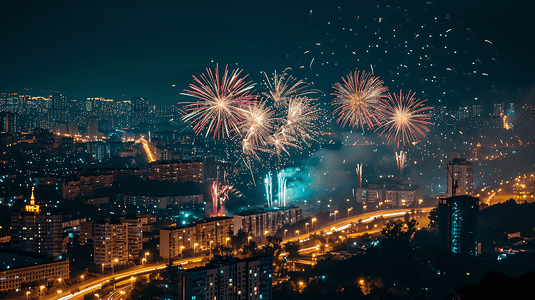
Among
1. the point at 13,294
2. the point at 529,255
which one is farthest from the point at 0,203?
the point at 529,255

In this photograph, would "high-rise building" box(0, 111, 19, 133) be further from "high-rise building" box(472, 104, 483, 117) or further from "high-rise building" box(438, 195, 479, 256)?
"high-rise building" box(472, 104, 483, 117)

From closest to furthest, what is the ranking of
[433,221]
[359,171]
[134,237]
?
[134,237], [433,221], [359,171]

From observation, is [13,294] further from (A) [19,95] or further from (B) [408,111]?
(A) [19,95]

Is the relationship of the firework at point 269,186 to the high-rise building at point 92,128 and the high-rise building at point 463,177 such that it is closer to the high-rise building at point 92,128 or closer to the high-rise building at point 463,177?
the high-rise building at point 463,177

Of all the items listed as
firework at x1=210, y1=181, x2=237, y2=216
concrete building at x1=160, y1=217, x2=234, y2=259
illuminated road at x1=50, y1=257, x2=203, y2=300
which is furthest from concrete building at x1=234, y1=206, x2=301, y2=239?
firework at x1=210, y1=181, x2=237, y2=216

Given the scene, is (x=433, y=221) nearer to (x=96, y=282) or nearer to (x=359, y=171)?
(x=359, y=171)

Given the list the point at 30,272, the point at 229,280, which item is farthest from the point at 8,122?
the point at 229,280
